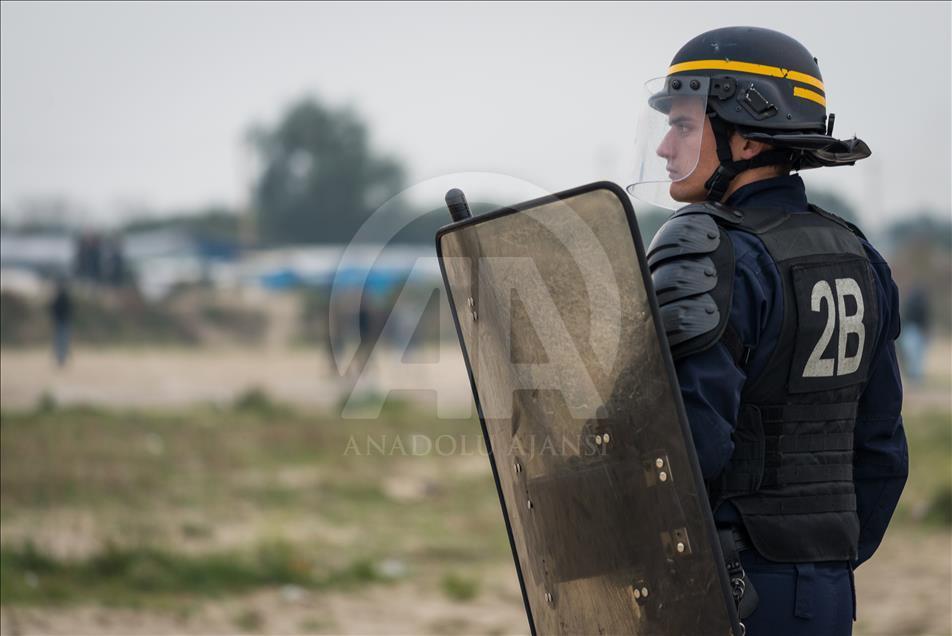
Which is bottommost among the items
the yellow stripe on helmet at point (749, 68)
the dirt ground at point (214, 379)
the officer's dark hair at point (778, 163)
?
the dirt ground at point (214, 379)

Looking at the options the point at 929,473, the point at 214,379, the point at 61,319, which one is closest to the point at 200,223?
the point at 214,379

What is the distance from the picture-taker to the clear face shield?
2520mm

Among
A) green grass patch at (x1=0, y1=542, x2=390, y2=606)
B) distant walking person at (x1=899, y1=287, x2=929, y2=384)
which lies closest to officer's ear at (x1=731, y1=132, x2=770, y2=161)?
green grass patch at (x1=0, y1=542, x2=390, y2=606)

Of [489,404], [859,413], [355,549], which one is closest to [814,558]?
[859,413]

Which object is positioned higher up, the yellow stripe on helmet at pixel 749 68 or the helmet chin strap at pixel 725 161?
the yellow stripe on helmet at pixel 749 68

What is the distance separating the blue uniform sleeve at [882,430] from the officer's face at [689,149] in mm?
395

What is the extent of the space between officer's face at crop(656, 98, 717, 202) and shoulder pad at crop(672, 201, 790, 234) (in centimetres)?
11

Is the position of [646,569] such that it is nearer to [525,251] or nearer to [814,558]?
[814,558]

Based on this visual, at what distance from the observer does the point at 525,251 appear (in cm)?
228

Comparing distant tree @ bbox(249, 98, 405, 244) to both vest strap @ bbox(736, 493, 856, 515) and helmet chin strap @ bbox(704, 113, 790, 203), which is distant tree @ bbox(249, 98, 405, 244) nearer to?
helmet chin strap @ bbox(704, 113, 790, 203)

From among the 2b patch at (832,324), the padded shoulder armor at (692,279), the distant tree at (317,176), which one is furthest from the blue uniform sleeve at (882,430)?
the distant tree at (317,176)

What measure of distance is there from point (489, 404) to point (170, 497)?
24.2 ft

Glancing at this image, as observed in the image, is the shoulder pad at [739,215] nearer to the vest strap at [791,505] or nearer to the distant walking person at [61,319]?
the vest strap at [791,505]

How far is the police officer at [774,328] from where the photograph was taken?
2.21 meters
